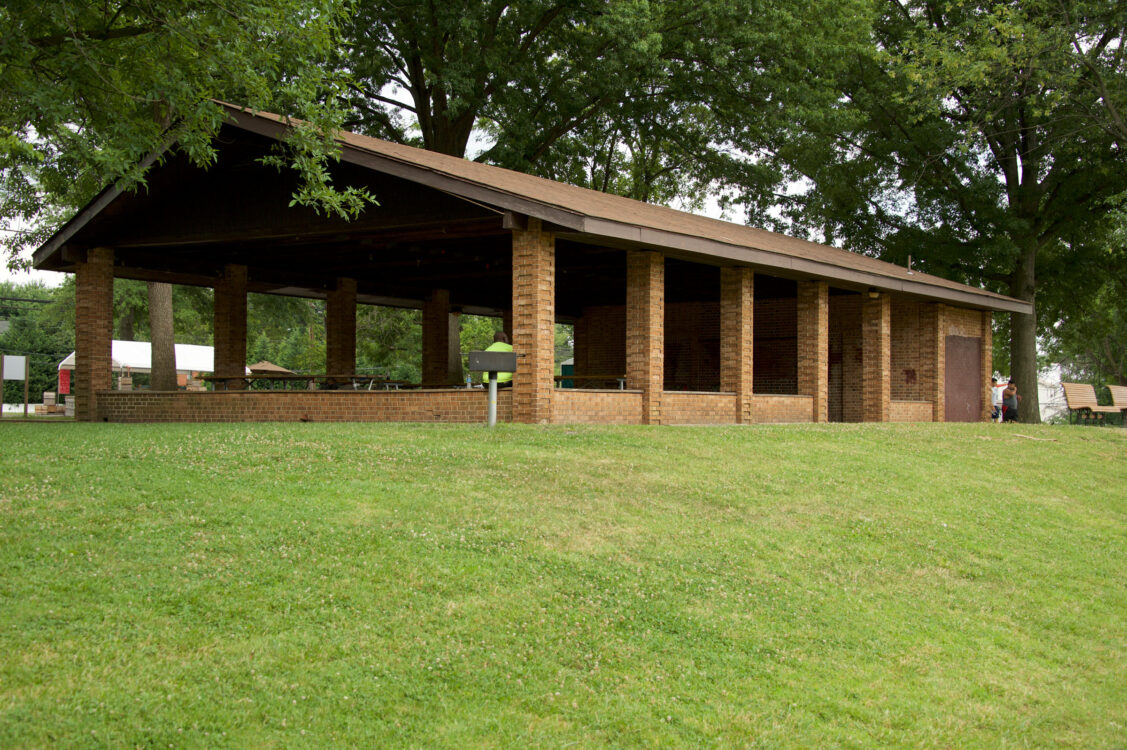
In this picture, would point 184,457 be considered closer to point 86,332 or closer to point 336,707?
point 336,707

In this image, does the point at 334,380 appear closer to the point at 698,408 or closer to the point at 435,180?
the point at 435,180

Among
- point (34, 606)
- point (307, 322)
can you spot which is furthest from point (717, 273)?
point (307, 322)

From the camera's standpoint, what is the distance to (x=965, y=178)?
107 feet

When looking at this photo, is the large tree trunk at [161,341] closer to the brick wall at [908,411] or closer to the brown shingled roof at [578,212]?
the brown shingled roof at [578,212]

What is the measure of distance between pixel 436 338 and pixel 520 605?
19.2 m

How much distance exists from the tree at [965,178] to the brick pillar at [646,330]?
14.9m

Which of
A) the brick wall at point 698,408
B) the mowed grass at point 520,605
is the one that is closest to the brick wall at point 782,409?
the brick wall at point 698,408

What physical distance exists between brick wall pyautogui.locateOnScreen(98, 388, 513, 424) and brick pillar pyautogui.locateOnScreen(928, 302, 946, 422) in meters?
13.2

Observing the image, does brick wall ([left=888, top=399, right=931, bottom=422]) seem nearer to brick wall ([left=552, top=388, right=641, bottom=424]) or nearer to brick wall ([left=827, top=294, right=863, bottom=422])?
Result: brick wall ([left=827, top=294, right=863, bottom=422])

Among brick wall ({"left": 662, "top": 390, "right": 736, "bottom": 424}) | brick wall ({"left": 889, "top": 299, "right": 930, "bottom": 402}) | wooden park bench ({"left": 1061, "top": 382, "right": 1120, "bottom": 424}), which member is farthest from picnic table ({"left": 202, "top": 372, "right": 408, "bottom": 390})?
wooden park bench ({"left": 1061, "top": 382, "right": 1120, "bottom": 424})

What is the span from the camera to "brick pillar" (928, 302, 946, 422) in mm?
23797

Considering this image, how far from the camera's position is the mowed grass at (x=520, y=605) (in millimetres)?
5223

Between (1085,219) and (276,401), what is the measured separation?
26.0 m

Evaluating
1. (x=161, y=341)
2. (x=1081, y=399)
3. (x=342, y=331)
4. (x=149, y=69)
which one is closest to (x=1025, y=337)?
(x=1081, y=399)
